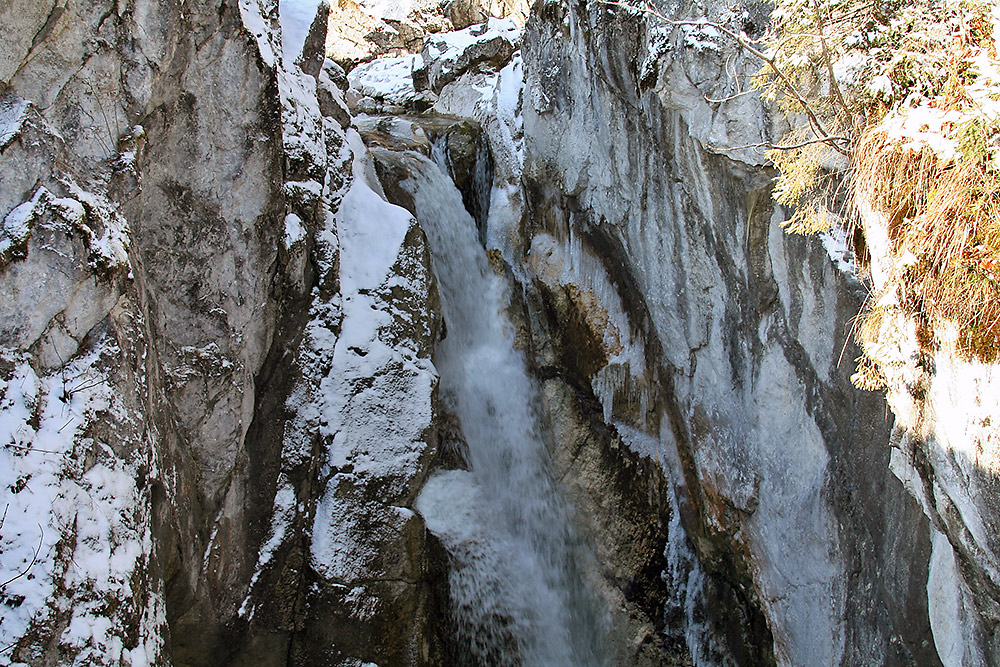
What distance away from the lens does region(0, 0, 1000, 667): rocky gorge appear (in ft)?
11.7

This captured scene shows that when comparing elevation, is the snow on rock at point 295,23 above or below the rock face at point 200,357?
above

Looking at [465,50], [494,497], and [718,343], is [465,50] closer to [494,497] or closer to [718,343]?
[718,343]

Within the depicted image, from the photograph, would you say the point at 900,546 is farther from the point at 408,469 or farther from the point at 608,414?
the point at 408,469

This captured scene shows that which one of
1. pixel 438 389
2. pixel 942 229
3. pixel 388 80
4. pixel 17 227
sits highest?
pixel 388 80

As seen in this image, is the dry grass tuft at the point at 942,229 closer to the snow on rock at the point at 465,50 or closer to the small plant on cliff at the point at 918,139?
the small plant on cliff at the point at 918,139

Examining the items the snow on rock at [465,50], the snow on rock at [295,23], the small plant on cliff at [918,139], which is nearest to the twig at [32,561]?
the small plant on cliff at [918,139]

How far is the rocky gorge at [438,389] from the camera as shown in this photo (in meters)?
3.56

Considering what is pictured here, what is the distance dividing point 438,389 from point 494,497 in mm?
1247

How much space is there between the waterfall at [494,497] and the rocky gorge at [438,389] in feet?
0.12

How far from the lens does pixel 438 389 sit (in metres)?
6.32

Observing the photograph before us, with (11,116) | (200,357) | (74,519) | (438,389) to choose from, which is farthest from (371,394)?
(11,116)

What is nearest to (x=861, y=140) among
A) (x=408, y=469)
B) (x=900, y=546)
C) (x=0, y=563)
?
(x=900, y=546)

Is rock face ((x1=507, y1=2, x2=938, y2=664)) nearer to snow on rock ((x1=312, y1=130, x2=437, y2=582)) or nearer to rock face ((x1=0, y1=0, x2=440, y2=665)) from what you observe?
snow on rock ((x1=312, y1=130, x2=437, y2=582))

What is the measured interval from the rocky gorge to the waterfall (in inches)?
1.4
